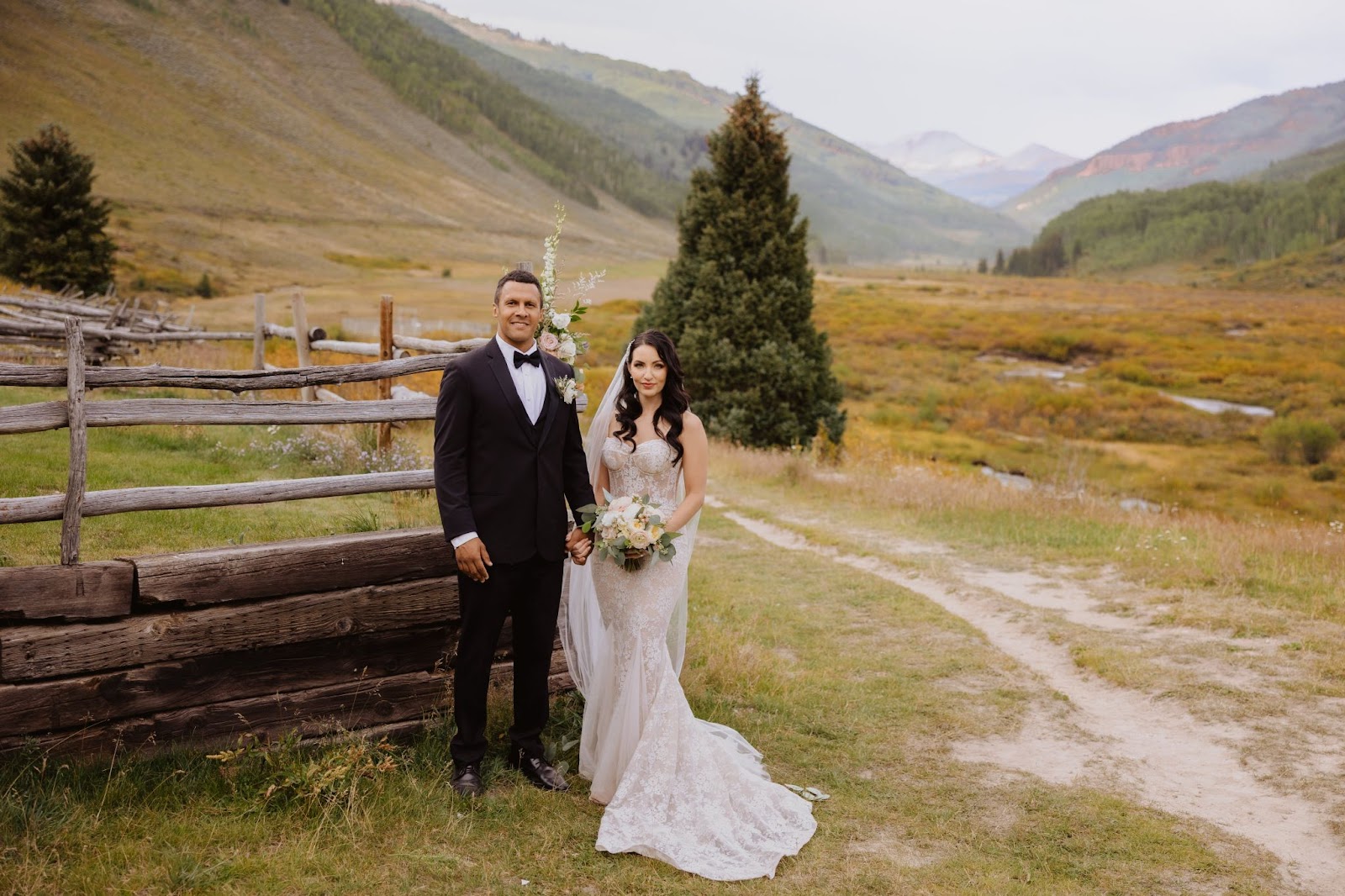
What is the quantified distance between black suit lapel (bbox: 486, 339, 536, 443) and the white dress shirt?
0.02m

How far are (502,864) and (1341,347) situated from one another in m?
61.0

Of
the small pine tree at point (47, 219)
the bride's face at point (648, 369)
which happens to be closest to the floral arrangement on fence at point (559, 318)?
the bride's face at point (648, 369)

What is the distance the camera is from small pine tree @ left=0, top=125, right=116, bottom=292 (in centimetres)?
3409

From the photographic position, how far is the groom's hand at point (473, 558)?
4.61 m

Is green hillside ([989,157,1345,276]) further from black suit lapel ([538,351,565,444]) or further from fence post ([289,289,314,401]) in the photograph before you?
black suit lapel ([538,351,565,444])

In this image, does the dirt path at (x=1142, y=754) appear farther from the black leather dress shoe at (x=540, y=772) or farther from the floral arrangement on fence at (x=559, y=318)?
the floral arrangement on fence at (x=559, y=318)

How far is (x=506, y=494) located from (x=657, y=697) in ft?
4.45

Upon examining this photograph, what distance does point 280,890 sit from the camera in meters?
4.04

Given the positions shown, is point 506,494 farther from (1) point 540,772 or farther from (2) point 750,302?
(2) point 750,302

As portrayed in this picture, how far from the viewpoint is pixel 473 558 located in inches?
182

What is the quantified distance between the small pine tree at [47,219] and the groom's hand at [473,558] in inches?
1457

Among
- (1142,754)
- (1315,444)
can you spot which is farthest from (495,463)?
(1315,444)

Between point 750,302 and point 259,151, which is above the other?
point 259,151

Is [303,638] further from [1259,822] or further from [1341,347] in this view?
[1341,347]
